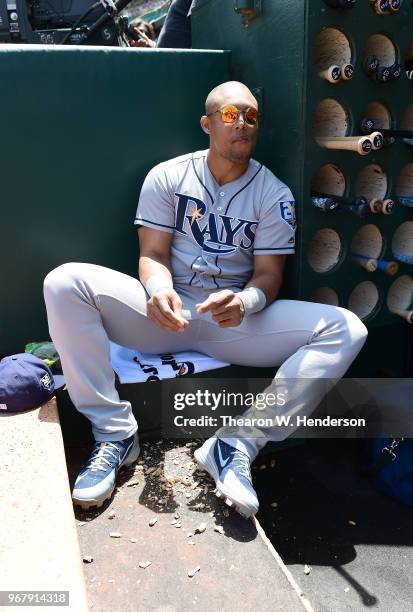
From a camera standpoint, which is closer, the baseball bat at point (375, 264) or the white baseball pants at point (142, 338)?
the white baseball pants at point (142, 338)

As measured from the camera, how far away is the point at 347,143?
2033mm

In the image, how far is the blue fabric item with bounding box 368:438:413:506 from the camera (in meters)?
2.13

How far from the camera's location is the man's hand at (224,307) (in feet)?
5.92

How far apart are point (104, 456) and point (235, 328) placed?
2.16 feet

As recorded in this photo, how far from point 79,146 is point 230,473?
1.47 m

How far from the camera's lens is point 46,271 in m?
2.36

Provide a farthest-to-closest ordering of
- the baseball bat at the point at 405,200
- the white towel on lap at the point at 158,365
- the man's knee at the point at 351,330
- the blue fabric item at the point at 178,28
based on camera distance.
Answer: the blue fabric item at the point at 178,28
the baseball bat at the point at 405,200
the white towel on lap at the point at 158,365
the man's knee at the point at 351,330

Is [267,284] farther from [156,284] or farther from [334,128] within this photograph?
[334,128]

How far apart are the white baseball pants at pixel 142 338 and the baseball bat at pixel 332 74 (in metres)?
0.85

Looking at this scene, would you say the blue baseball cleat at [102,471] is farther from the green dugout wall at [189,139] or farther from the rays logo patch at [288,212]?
the rays logo patch at [288,212]

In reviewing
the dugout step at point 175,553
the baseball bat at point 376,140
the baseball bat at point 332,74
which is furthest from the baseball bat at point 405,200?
the dugout step at point 175,553

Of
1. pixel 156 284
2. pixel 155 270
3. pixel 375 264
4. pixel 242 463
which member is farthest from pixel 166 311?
pixel 375 264

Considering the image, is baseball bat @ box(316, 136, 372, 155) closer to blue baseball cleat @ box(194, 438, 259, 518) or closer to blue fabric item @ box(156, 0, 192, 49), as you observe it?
blue baseball cleat @ box(194, 438, 259, 518)

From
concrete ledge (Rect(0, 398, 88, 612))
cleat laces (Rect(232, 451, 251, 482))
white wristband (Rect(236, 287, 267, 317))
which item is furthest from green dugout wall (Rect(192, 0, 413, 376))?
concrete ledge (Rect(0, 398, 88, 612))
